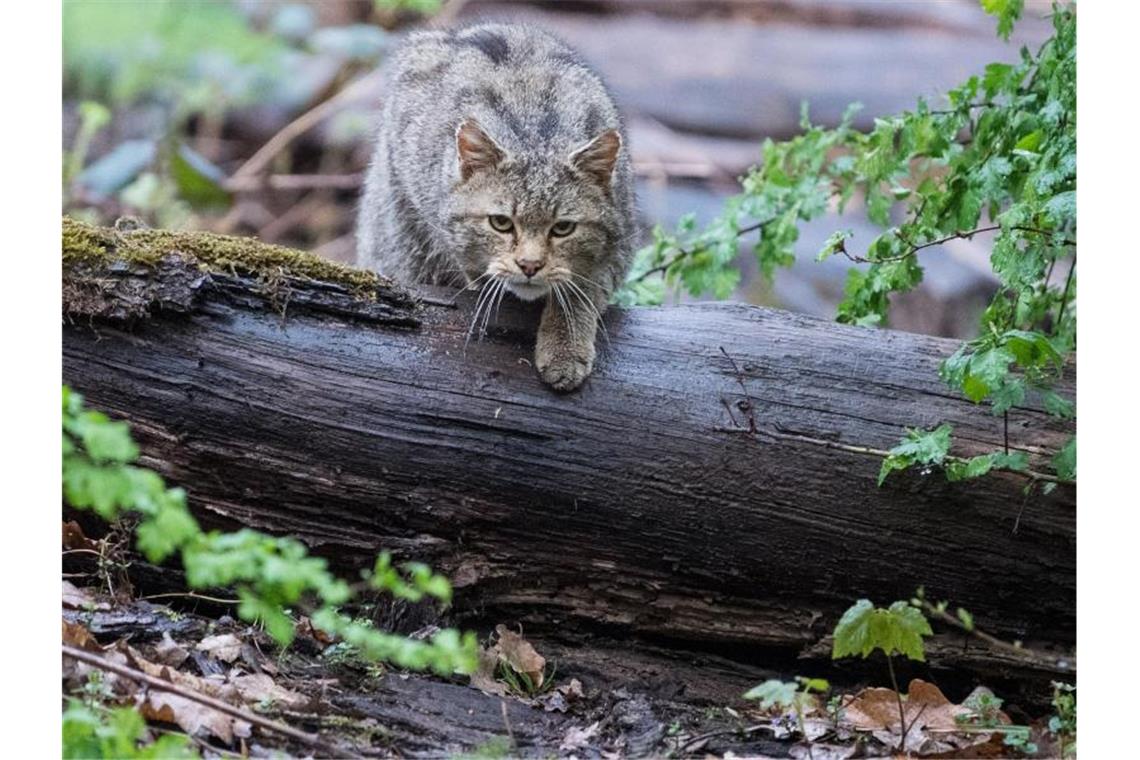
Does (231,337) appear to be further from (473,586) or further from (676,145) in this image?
(676,145)

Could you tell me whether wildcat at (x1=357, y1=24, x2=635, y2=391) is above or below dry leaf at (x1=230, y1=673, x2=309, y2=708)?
above

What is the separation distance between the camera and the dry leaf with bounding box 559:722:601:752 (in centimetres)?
262

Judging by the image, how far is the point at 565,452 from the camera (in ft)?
9.56

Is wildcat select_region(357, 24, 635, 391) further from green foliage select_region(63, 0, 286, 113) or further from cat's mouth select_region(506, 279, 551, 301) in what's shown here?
green foliage select_region(63, 0, 286, 113)

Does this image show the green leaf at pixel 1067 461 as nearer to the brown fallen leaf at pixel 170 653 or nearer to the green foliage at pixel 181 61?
the brown fallen leaf at pixel 170 653

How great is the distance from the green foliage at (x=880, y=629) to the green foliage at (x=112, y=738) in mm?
1306

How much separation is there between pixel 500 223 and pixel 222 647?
4.15 ft

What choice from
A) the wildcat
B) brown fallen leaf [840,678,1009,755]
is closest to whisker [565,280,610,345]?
the wildcat

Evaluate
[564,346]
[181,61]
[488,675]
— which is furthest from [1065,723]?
[181,61]

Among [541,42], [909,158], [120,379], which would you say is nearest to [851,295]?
[909,158]

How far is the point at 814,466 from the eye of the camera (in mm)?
2959

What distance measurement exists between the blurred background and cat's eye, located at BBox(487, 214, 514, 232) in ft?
9.85

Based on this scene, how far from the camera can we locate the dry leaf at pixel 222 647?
2.66m

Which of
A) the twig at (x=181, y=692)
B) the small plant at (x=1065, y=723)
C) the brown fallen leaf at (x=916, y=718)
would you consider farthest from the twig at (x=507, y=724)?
the small plant at (x=1065, y=723)
